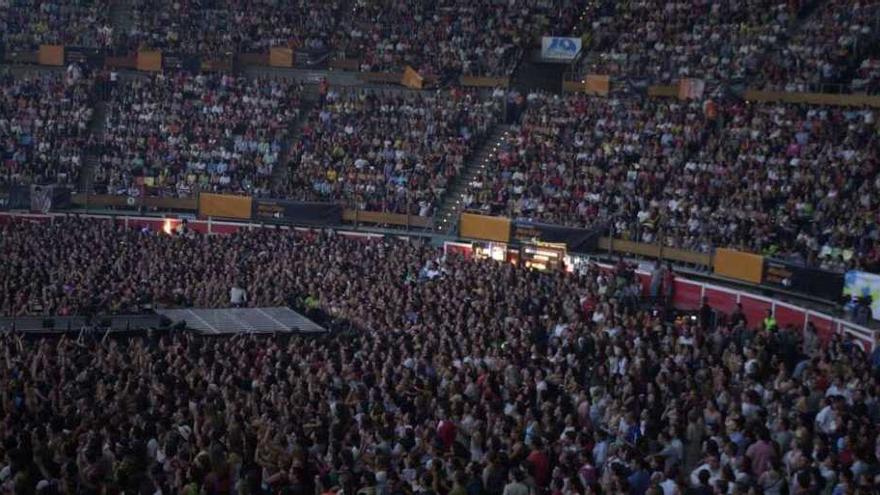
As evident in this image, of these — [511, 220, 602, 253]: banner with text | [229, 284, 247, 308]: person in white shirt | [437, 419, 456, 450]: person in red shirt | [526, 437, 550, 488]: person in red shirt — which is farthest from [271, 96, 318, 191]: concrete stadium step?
[526, 437, 550, 488]: person in red shirt

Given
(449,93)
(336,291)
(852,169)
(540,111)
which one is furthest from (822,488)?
(449,93)

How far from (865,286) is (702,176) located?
9843 millimetres

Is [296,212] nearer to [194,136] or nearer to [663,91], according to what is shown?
[194,136]

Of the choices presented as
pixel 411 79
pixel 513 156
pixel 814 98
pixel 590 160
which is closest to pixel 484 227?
pixel 590 160

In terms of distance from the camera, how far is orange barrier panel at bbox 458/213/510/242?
3581 centimetres

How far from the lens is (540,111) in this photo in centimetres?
4300

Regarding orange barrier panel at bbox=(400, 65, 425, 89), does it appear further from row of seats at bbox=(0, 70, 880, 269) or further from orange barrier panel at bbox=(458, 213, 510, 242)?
orange barrier panel at bbox=(458, 213, 510, 242)

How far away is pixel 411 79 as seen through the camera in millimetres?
48031

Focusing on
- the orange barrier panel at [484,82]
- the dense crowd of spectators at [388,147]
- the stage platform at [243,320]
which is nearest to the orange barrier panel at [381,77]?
the dense crowd of spectators at [388,147]

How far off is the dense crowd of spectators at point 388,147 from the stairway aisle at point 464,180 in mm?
302

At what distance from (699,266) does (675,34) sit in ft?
49.1

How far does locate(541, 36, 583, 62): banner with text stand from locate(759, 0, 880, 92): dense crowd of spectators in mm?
8804

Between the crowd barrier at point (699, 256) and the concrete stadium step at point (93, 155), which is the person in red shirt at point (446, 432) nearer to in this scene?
the crowd barrier at point (699, 256)

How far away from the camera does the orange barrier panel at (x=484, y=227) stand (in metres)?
35.8
